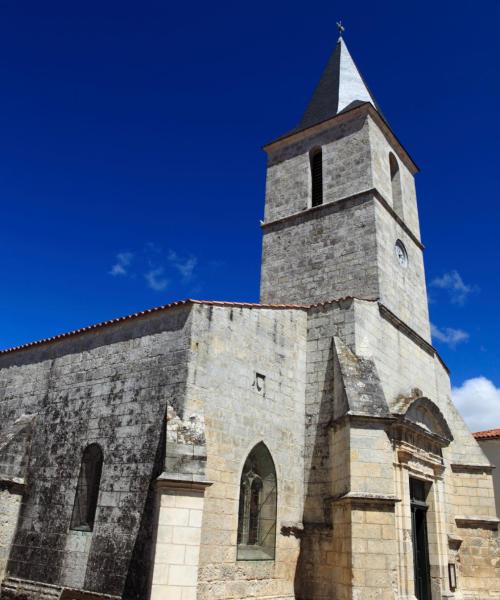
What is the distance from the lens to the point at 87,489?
972cm

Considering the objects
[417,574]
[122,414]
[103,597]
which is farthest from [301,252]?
[103,597]

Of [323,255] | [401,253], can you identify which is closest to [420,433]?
[323,255]

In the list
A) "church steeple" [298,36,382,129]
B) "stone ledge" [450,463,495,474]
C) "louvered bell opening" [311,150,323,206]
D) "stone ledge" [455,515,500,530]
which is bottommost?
"stone ledge" [455,515,500,530]

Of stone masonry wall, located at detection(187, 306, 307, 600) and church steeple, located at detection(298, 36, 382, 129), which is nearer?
stone masonry wall, located at detection(187, 306, 307, 600)

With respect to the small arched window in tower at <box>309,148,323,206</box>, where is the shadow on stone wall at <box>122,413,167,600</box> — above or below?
below

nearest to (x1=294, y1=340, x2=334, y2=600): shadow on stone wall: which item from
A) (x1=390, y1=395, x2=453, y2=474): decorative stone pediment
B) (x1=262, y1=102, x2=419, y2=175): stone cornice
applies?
(x1=390, y1=395, x2=453, y2=474): decorative stone pediment

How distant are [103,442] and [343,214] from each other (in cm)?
840

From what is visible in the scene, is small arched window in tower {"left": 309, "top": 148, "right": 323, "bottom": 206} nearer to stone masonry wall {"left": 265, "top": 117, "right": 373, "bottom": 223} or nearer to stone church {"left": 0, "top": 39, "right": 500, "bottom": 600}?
stone masonry wall {"left": 265, "top": 117, "right": 373, "bottom": 223}

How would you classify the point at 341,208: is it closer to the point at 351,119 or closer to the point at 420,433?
the point at 351,119

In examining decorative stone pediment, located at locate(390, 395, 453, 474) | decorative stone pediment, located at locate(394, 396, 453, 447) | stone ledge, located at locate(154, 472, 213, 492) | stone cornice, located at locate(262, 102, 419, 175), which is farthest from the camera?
stone cornice, located at locate(262, 102, 419, 175)

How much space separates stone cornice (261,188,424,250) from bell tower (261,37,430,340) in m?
0.03

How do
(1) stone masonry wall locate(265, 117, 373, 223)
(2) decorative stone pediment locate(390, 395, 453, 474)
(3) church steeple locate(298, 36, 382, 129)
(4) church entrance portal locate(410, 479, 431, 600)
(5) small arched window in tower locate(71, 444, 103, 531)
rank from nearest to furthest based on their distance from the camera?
(5) small arched window in tower locate(71, 444, 103, 531), (2) decorative stone pediment locate(390, 395, 453, 474), (4) church entrance portal locate(410, 479, 431, 600), (1) stone masonry wall locate(265, 117, 373, 223), (3) church steeple locate(298, 36, 382, 129)

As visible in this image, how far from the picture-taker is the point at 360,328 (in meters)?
11.3

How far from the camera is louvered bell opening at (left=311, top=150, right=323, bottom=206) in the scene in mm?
15367
